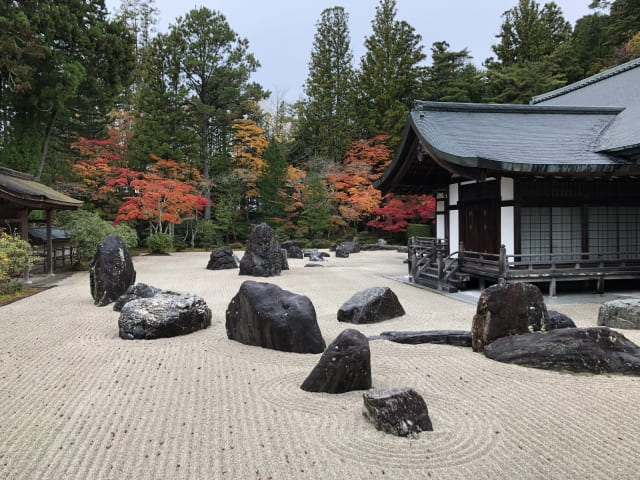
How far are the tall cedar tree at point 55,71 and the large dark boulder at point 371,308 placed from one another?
15.3 m

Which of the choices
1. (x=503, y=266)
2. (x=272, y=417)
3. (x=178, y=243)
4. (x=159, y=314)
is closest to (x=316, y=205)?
(x=178, y=243)

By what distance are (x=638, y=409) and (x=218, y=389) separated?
396 cm

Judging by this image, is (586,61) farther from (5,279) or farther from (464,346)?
(5,279)

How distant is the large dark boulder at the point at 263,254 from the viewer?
14.5 meters

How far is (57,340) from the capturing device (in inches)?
263

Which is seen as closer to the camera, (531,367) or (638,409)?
(638,409)

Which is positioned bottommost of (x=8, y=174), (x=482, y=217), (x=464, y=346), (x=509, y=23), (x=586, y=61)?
(x=464, y=346)

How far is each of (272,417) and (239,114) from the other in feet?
93.5

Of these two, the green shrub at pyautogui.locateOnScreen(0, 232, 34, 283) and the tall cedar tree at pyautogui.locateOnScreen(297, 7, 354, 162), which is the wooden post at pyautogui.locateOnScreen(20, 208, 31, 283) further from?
the tall cedar tree at pyautogui.locateOnScreen(297, 7, 354, 162)

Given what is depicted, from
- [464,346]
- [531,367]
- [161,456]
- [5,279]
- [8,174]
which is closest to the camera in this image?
[161,456]

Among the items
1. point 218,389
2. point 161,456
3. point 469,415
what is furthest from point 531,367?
point 161,456

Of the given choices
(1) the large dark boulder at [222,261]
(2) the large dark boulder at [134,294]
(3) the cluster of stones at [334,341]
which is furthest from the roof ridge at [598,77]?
(2) the large dark boulder at [134,294]

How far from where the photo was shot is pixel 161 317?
6.91 m

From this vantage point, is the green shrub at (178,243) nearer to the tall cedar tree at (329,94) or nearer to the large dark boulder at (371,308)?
the tall cedar tree at (329,94)
